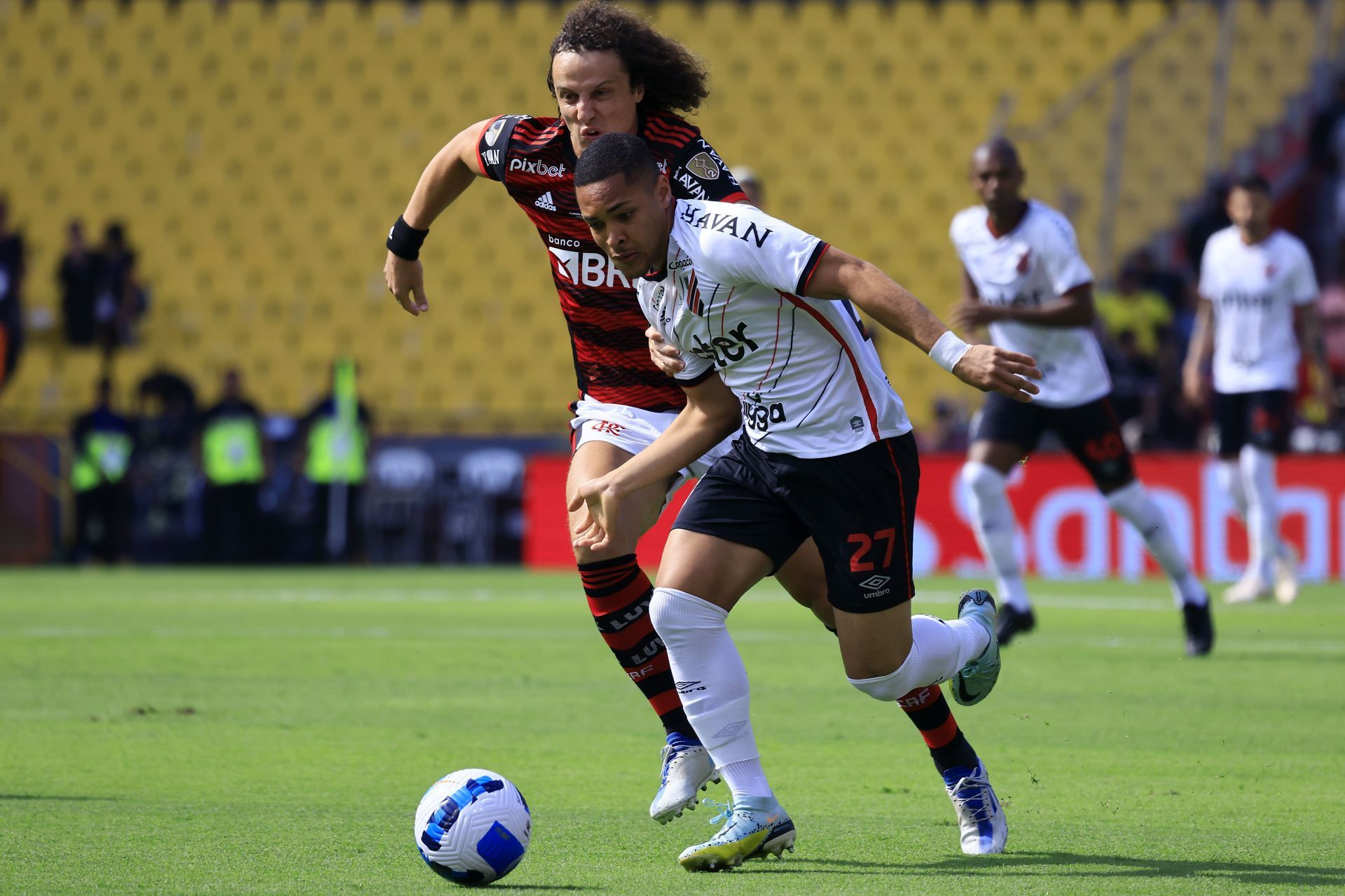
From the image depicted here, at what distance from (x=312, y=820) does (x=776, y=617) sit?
261 inches

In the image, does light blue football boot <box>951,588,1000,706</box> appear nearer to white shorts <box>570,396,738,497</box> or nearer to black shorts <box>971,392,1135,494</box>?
white shorts <box>570,396,738,497</box>

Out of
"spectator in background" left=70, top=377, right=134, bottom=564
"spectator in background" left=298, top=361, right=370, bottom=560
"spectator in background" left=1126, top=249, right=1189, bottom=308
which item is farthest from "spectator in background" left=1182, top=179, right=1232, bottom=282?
"spectator in background" left=70, top=377, right=134, bottom=564

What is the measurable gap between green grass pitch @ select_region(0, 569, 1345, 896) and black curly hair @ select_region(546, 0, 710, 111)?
2075mm

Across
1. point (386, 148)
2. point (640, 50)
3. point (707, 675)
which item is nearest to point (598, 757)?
point (707, 675)

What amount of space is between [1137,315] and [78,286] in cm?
1043

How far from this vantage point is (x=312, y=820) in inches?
186

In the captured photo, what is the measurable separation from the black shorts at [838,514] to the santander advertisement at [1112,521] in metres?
9.49

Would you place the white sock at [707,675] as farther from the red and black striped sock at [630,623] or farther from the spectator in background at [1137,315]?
the spectator in background at [1137,315]

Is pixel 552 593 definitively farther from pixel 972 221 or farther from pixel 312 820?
pixel 312 820

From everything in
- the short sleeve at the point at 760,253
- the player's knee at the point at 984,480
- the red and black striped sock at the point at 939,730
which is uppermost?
the short sleeve at the point at 760,253

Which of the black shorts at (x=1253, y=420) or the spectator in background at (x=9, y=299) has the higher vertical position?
the spectator in background at (x=9, y=299)

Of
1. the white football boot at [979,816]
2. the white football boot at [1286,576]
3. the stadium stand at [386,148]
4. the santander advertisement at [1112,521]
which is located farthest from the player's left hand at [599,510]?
the stadium stand at [386,148]

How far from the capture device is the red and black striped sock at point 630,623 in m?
5.14

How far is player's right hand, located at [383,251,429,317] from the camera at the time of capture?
5574mm
